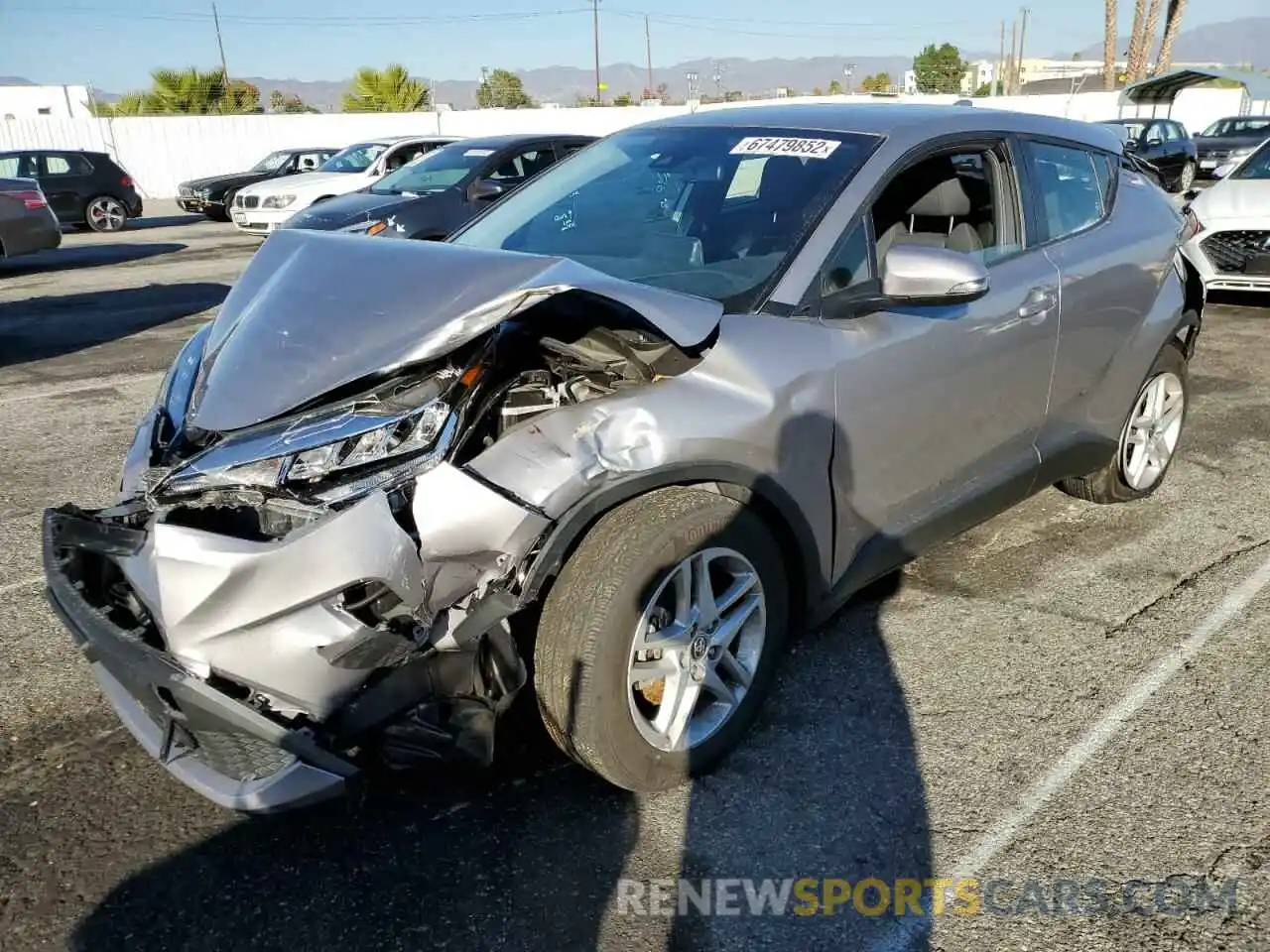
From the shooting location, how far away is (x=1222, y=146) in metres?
25.2

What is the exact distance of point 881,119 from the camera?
3482mm

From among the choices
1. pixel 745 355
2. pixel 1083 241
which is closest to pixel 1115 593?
pixel 1083 241

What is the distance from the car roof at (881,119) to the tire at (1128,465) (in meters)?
1.10

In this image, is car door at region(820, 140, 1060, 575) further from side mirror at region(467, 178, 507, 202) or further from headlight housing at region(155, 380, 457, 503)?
side mirror at region(467, 178, 507, 202)

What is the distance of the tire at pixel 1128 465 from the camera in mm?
4535

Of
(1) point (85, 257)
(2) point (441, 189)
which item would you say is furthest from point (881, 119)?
(1) point (85, 257)

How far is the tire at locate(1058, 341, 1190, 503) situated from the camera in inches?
179

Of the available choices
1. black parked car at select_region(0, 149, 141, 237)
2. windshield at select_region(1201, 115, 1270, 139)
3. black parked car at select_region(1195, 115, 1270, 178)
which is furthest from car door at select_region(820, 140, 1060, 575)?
windshield at select_region(1201, 115, 1270, 139)

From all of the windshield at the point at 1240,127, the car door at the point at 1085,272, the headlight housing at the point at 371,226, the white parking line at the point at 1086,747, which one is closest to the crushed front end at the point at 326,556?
the white parking line at the point at 1086,747

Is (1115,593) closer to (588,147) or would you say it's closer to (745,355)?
(745,355)

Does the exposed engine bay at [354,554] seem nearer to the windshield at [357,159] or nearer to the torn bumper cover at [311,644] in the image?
the torn bumper cover at [311,644]

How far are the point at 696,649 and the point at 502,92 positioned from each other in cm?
8321

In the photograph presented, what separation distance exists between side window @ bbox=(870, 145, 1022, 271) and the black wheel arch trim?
1.23 m

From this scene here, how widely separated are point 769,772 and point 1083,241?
2.45 metres
